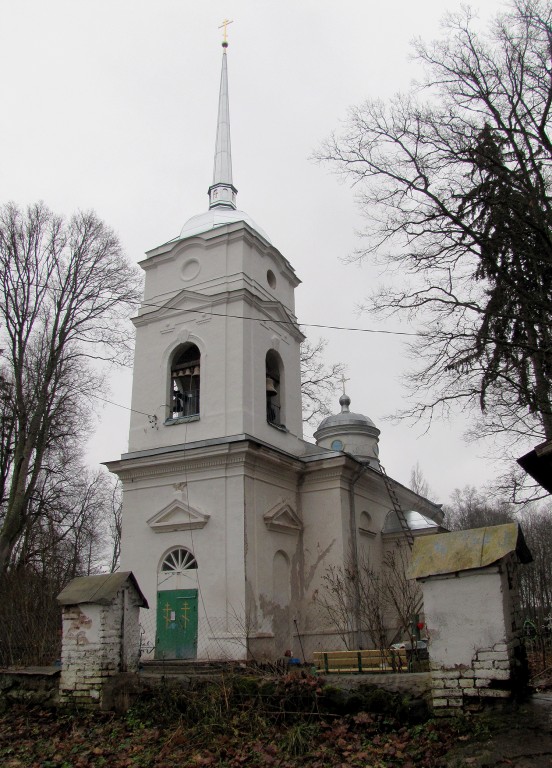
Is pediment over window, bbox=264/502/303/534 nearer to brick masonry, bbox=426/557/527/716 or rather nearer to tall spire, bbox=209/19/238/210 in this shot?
brick masonry, bbox=426/557/527/716

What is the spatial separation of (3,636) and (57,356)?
7525 millimetres

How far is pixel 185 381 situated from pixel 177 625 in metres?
5.56

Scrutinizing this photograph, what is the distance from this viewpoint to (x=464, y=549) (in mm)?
6738

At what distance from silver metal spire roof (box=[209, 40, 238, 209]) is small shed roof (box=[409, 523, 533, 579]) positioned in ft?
47.5

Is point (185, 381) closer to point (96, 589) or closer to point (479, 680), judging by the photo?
point (96, 589)

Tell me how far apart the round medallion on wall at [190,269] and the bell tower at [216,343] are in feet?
0.08

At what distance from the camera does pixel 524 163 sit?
1170cm

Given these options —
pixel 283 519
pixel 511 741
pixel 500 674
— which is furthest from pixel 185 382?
pixel 511 741

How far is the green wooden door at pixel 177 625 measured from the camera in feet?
43.1

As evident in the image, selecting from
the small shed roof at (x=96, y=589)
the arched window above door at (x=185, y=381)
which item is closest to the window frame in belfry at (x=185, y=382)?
the arched window above door at (x=185, y=381)

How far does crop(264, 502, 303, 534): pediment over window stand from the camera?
14.2 metres

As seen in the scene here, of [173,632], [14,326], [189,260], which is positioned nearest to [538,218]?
[189,260]

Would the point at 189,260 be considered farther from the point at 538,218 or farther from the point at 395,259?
the point at 538,218

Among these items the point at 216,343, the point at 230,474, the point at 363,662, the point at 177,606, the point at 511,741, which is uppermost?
the point at 216,343
